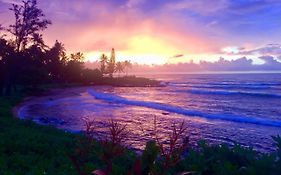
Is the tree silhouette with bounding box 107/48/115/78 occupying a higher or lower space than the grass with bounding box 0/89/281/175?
higher

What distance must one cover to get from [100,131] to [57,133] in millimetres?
3656

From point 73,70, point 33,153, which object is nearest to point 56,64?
point 73,70

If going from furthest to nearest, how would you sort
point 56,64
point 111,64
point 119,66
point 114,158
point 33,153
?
1. point 119,66
2. point 111,64
3. point 56,64
4. point 33,153
5. point 114,158

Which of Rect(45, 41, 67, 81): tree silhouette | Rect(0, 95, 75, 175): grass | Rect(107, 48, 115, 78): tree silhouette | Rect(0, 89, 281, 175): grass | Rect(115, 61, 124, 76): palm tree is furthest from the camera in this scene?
Rect(115, 61, 124, 76): palm tree

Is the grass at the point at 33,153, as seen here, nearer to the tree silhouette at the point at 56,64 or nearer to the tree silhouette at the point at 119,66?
the tree silhouette at the point at 56,64

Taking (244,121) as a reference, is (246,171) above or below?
above

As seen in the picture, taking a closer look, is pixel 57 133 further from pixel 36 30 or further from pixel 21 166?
pixel 36 30

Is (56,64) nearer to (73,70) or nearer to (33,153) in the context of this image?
(73,70)

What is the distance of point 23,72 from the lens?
131ft

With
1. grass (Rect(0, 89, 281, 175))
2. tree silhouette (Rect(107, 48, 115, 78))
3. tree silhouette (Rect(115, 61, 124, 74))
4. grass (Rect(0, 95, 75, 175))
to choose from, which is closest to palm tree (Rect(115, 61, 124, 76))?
tree silhouette (Rect(115, 61, 124, 74))

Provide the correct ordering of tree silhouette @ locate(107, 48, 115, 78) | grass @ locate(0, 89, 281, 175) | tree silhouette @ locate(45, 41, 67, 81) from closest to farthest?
grass @ locate(0, 89, 281, 175) < tree silhouette @ locate(45, 41, 67, 81) < tree silhouette @ locate(107, 48, 115, 78)

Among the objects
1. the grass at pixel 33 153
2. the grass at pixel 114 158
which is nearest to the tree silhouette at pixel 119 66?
the grass at pixel 33 153

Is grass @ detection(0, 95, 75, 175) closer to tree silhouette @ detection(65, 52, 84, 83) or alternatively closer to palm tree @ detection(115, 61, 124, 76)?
tree silhouette @ detection(65, 52, 84, 83)

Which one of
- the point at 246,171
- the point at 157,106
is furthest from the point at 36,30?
the point at 246,171
